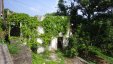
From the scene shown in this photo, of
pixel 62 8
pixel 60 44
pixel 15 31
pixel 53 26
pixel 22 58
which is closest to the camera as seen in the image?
pixel 22 58

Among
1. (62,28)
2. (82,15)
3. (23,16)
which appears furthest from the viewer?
(82,15)

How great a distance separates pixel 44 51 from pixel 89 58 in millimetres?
3834

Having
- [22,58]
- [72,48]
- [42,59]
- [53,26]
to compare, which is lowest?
[42,59]

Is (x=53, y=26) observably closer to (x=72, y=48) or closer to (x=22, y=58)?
(x=72, y=48)

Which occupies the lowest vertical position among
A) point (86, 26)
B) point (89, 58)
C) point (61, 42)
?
point (89, 58)

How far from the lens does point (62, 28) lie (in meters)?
19.9

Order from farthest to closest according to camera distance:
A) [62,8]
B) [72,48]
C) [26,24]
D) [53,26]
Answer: [62,8] → [53,26] → [72,48] → [26,24]

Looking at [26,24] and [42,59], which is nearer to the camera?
[42,59]

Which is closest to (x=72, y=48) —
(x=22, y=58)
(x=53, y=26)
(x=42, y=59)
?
(x=53, y=26)

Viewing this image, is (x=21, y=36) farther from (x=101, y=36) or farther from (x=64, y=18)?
(x=101, y=36)

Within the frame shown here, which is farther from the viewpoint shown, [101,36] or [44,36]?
[101,36]

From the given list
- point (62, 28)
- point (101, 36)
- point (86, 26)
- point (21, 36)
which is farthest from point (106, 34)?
point (21, 36)

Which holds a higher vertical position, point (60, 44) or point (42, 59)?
point (60, 44)

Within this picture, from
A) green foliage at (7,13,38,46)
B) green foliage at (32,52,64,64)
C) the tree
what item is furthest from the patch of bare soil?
the tree
